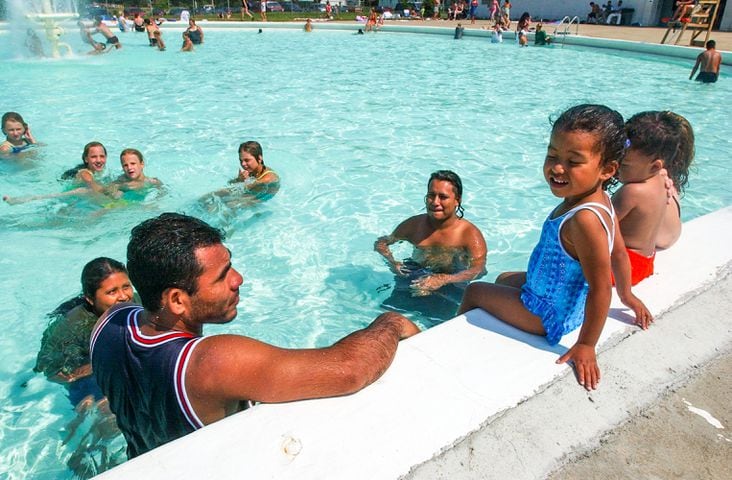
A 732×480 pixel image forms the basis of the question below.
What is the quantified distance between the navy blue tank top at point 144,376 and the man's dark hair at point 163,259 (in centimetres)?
14

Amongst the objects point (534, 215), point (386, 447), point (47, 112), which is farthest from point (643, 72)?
point (386, 447)

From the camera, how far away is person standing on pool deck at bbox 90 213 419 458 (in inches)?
67.6

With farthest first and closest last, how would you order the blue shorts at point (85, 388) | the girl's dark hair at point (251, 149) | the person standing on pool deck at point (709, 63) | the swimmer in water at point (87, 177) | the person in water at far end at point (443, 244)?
the person standing on pool deck at point (709, 63)
the swimmer in water at point (87, 177)
the girl's dark hair at point (251, 149)
the person in water at far end at point (443, 244)
the blue shorts at point (85, 388)

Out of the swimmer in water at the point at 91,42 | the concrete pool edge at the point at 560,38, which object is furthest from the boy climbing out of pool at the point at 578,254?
the swimmer in water at the point at 91,42

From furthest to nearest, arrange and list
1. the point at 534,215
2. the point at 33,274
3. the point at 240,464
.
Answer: the point at 534,215 < the point at 33,274 < the point at 240,464

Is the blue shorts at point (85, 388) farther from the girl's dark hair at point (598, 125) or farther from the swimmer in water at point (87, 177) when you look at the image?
the swimmer in water at point (87, 177)

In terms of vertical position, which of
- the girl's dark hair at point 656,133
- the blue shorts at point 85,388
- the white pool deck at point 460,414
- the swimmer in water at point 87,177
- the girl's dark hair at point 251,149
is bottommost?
the blue shorts at point 85,388

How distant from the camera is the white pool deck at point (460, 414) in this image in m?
1.64

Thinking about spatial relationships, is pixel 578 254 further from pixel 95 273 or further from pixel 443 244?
pixel 95 273

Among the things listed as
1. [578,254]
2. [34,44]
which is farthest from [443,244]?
Answer: [34,44]

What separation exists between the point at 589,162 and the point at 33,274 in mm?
5185

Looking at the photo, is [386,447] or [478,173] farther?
[478,173]

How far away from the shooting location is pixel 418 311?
426 centimetres

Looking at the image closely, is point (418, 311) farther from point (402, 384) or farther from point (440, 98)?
point (440, 98)
